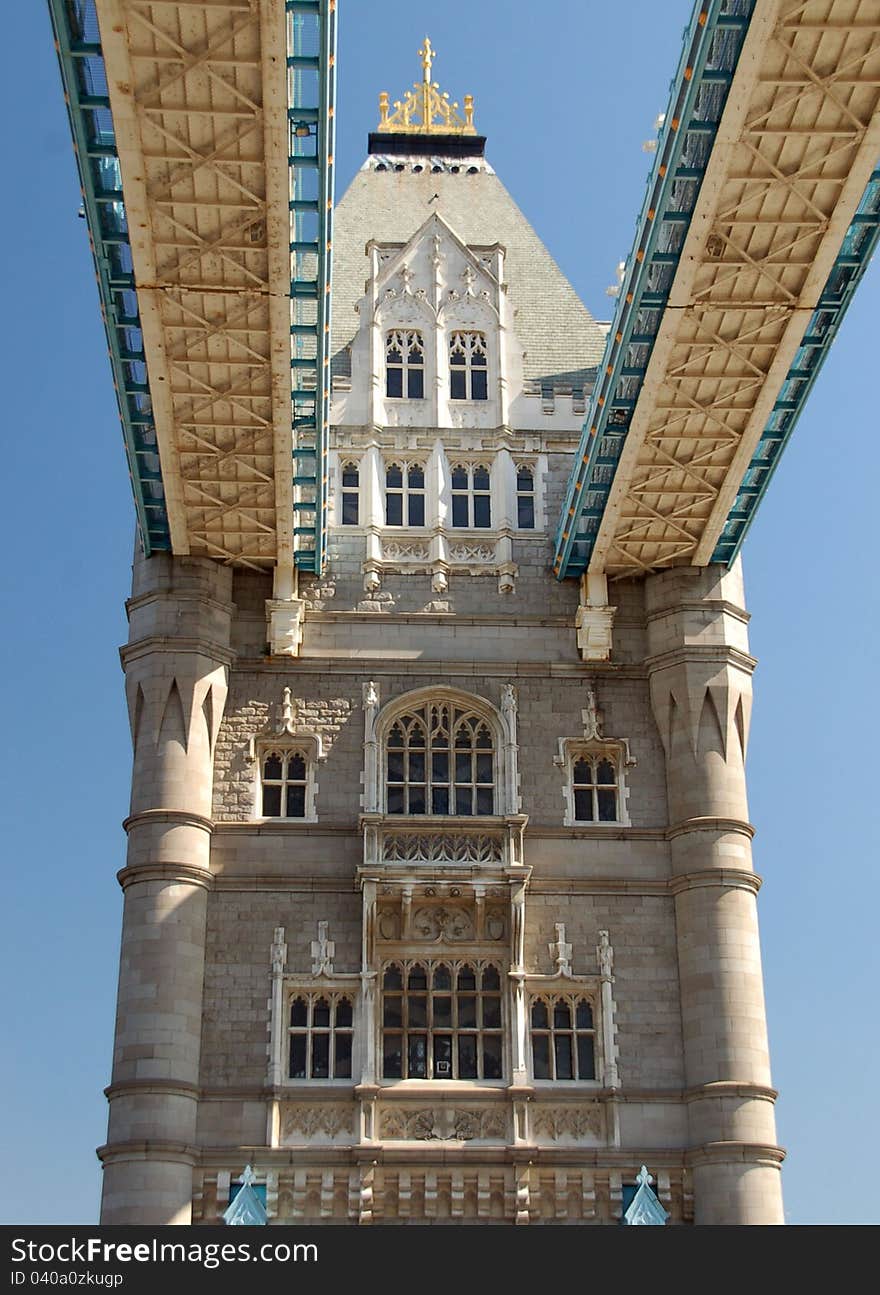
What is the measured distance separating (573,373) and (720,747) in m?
10.2

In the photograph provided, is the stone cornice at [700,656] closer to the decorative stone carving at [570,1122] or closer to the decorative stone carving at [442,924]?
the decorative stone carving at [442,924]

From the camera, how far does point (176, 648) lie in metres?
37.3

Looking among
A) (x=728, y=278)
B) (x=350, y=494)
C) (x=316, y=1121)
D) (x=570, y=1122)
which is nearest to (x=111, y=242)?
(x=728, y=278)

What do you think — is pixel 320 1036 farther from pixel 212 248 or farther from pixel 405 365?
pixel 405 365

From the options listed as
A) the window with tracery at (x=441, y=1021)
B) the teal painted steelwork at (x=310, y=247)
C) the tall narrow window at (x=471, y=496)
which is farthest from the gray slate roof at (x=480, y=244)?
the window with tracery at (x=441, y=1021)

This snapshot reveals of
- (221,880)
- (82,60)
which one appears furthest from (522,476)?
(82,60)

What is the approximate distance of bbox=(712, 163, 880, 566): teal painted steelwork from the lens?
30750 mm

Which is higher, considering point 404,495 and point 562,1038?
point 404,495

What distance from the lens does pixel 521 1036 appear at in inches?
1378

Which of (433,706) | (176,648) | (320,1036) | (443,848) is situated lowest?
(320,1036)

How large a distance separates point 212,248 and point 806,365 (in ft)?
37.0

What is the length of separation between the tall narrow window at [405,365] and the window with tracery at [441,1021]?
43.5 feet
